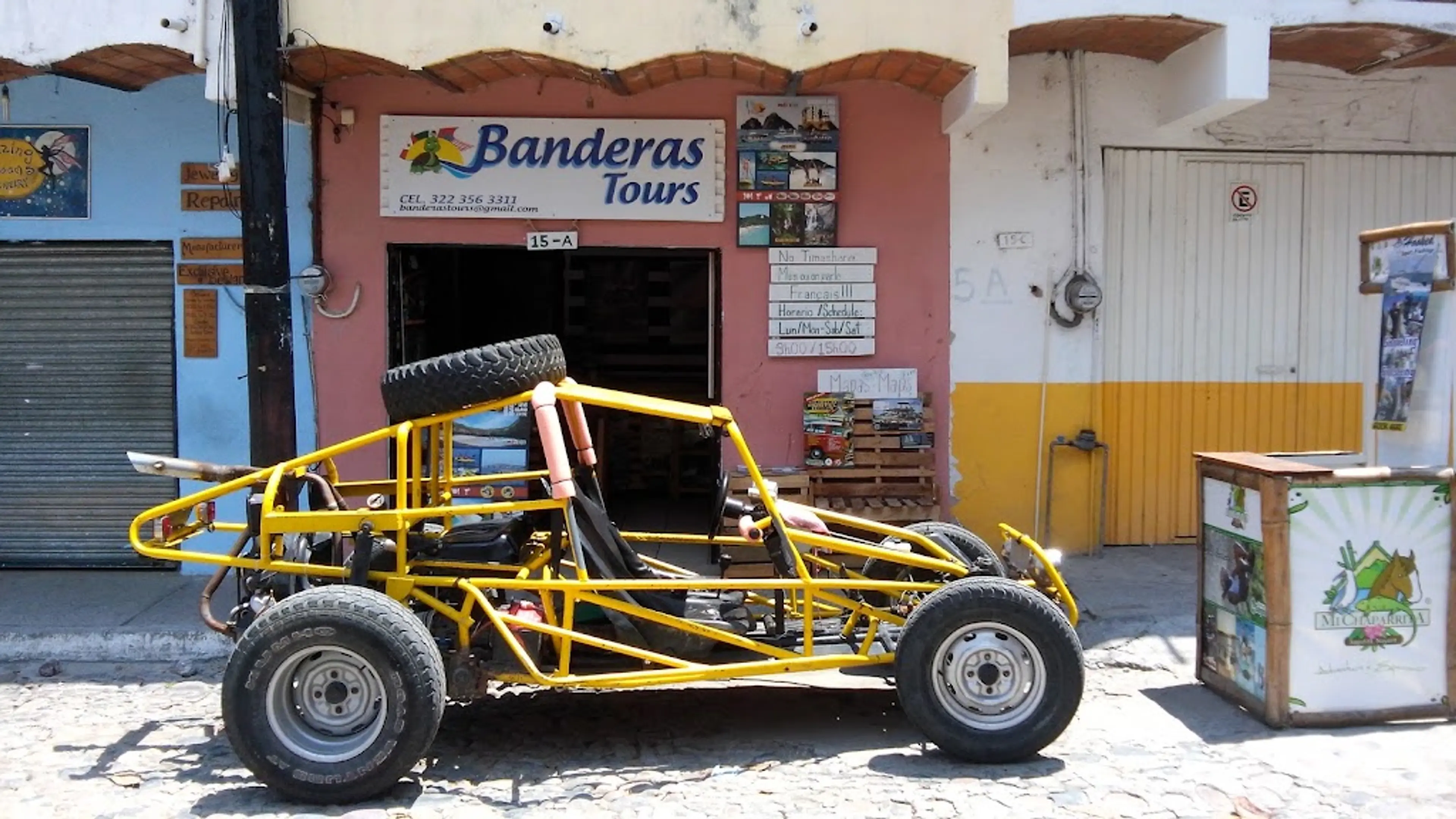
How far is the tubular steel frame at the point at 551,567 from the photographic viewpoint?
4.87m

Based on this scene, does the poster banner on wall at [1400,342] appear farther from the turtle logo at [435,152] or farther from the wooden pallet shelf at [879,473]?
the turtle logo at [435,152]

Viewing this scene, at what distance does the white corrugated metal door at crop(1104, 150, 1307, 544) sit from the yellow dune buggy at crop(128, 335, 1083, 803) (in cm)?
413

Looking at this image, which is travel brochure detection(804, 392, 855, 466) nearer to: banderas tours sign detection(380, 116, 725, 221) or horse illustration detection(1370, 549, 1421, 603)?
banderas tours sign detection(380, 116, 725, 221)

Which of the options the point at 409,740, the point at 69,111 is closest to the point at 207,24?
the point at 69,111

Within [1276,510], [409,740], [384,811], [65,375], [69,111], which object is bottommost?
[384,811]

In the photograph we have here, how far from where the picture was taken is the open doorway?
38.2 ft

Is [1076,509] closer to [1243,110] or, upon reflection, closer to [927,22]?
[1243,110]

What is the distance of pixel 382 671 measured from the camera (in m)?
4.53

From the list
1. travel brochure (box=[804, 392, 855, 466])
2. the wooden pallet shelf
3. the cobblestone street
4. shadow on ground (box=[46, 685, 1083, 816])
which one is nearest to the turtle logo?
travel brochure (box=[804, 392, 855, 466])

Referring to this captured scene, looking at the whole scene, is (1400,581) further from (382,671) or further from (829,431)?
(382,671)

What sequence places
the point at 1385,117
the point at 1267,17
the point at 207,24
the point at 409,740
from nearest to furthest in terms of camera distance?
the point at 409,740, the point at 207,24, the point at 1267,17, the point at 1385,117

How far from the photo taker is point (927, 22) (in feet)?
24.4

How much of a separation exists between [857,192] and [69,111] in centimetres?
579

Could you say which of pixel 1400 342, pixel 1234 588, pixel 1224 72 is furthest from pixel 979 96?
pixel 1234 588
